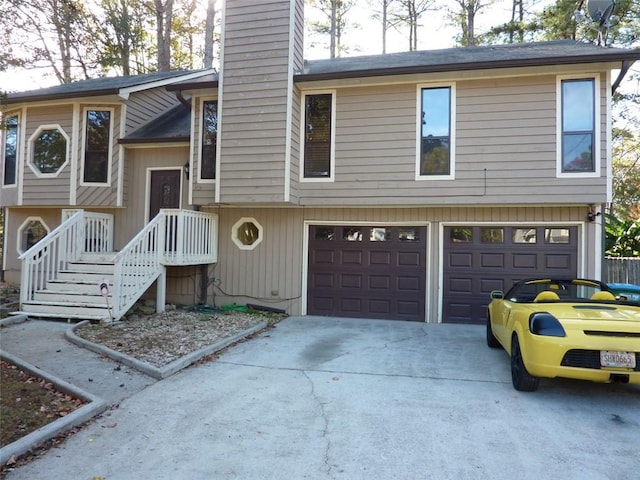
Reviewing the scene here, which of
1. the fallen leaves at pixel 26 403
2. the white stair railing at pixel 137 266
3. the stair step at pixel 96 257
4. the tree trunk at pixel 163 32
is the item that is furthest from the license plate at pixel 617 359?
the tree trunk at pixel 163 32

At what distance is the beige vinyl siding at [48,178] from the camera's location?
10.3 meters

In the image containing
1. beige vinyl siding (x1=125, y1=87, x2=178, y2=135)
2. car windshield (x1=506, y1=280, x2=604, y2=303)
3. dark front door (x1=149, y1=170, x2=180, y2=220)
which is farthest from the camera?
beige vinyl siding (x1=125, y1=87, x2=178, y2=135)

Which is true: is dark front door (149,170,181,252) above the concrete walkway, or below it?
above

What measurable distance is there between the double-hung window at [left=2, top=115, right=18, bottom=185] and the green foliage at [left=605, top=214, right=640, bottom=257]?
16267 mm

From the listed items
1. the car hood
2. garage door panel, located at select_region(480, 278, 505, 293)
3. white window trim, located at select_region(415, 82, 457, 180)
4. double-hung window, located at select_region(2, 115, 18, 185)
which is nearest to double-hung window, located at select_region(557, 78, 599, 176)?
white window trim, located at select_region(415, 82, 457, 180)

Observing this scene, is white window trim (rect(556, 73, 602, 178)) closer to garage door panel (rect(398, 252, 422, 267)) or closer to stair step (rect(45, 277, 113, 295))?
garage door panel (rect(398, 252, 422, 267))

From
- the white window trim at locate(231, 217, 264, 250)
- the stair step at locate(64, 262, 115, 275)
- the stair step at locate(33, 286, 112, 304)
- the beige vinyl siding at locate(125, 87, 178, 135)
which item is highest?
the beige vinyl siding at locate(125, 87, 178, 135)

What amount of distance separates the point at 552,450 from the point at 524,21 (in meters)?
18.2

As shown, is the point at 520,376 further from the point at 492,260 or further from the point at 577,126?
the point at 577,126

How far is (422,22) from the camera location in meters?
20.8

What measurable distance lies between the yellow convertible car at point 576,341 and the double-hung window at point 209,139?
7152 mm

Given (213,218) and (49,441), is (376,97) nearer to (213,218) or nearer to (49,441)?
(213,218)

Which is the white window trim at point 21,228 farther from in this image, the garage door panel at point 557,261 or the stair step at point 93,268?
the garage door panel at point 557,261

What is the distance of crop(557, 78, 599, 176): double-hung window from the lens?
25.0ft
